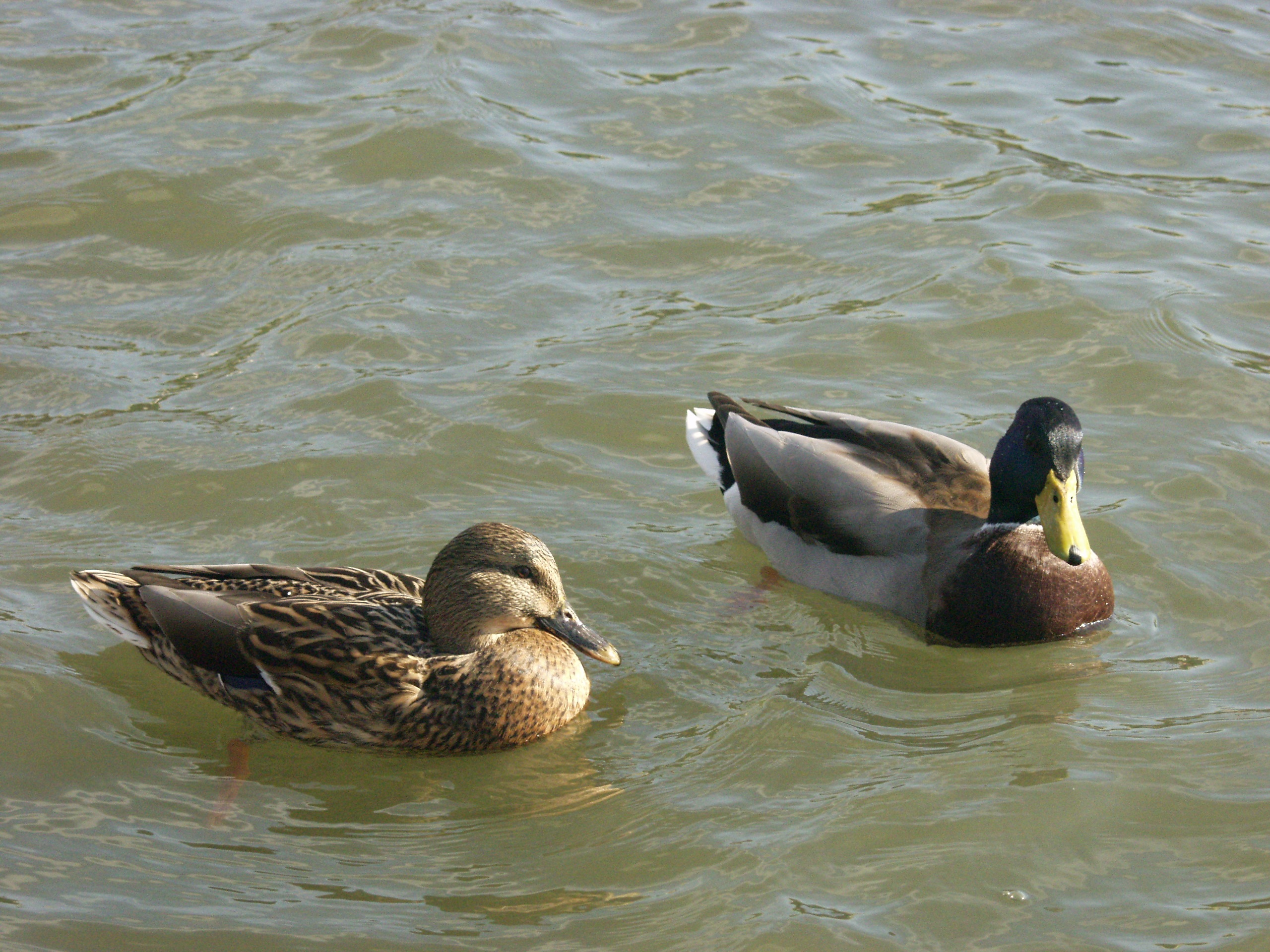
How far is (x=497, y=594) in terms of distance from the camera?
527cm

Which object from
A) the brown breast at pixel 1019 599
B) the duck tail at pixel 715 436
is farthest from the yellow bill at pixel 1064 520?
the duck tail at pixel 715 436

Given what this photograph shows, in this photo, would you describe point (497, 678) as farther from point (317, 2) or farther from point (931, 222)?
point (317, 2)

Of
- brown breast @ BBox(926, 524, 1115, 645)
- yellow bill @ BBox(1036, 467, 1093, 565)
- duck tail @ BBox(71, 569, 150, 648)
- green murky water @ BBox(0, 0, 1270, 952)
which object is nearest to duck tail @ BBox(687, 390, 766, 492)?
green murky water @ BBox(0, 0, 1270, 952)

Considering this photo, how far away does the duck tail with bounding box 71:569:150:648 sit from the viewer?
547 centimetres

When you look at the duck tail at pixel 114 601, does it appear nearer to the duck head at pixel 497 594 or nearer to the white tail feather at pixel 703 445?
the duck head at pixel 497 594

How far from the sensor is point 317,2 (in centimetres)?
1230

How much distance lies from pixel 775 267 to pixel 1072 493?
3.39m

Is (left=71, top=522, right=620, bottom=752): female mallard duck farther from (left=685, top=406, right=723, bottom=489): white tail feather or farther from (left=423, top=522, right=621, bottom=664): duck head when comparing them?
(left=685, top=406, right=723, bottom=489): white tail feather

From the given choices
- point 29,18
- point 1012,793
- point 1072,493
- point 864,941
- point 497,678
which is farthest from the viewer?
point 29,18

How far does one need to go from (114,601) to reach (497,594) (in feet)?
4.70

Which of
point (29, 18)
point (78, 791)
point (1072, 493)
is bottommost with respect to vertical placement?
point (78, 791)

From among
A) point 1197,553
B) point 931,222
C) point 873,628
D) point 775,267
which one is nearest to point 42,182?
point 775,267

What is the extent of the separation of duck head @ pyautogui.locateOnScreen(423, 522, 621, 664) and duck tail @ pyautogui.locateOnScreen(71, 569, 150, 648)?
1.10 m

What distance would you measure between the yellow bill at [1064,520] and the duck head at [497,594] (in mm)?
1900
